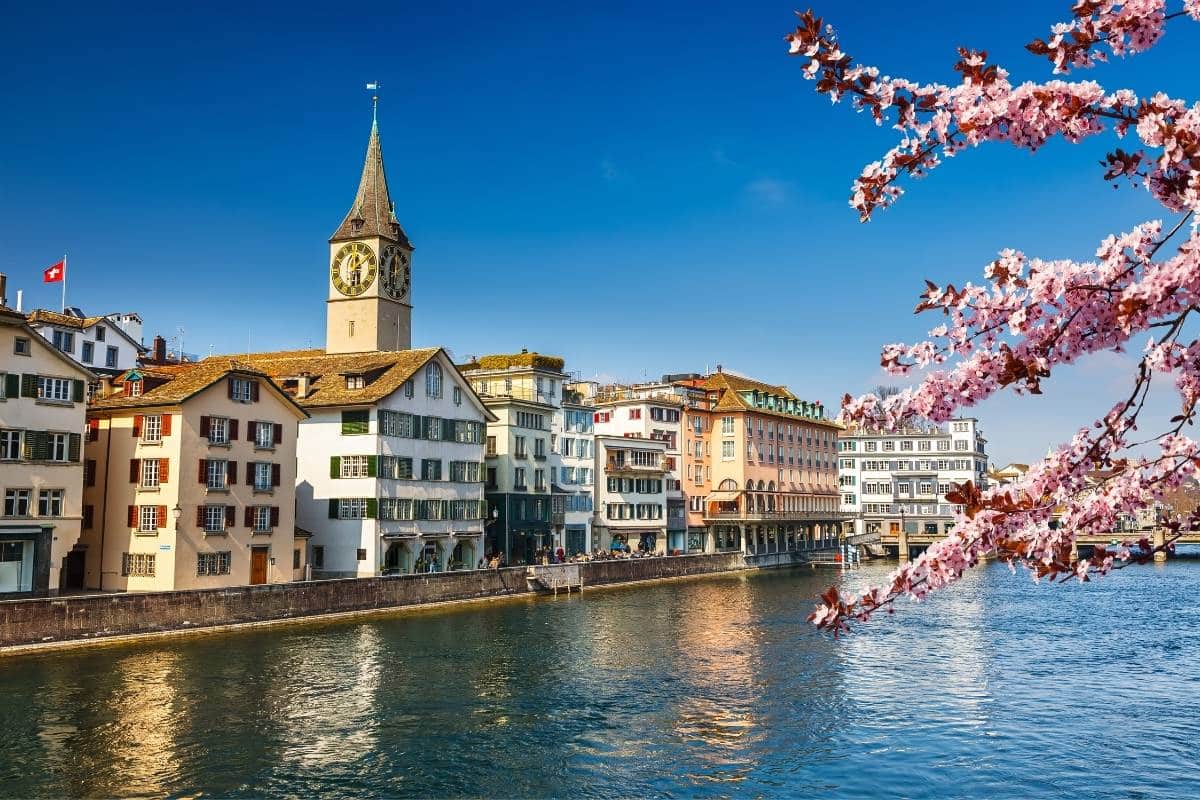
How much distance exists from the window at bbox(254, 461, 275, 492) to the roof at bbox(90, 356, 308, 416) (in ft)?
13.5

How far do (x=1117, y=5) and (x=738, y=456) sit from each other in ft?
368

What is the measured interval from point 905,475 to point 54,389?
125488 millimetres

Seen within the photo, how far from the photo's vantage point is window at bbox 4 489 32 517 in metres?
47.6

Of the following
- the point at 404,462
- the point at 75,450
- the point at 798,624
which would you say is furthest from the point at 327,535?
the point at 798,624

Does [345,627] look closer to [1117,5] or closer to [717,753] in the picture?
[717,753]

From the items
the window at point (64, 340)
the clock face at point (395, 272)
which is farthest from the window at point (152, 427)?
the clock face at point (395, 272)

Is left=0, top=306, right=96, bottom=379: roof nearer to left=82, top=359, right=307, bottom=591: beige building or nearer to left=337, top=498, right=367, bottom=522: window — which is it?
left=82, top=359, right=307, bottom=591: beige building

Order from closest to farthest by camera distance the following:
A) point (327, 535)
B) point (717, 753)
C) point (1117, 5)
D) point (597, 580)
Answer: point (1117, 5)
point (717, 753)
point (327, 535)
point (597, 580)

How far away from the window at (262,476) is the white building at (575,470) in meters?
34.3

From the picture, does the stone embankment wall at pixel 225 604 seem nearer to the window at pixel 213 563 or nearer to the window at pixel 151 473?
the window at pixel 213 563

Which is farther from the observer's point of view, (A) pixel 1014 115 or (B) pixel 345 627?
(B) pixel 345 627

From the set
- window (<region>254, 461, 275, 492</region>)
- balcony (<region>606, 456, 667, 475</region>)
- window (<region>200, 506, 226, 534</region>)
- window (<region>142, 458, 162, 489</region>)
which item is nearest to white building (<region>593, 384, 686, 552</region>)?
balcony (<region>606, 456, 667, 475</region>)

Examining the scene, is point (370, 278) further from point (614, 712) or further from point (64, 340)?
point (614, 712)

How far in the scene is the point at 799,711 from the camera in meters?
34.2
